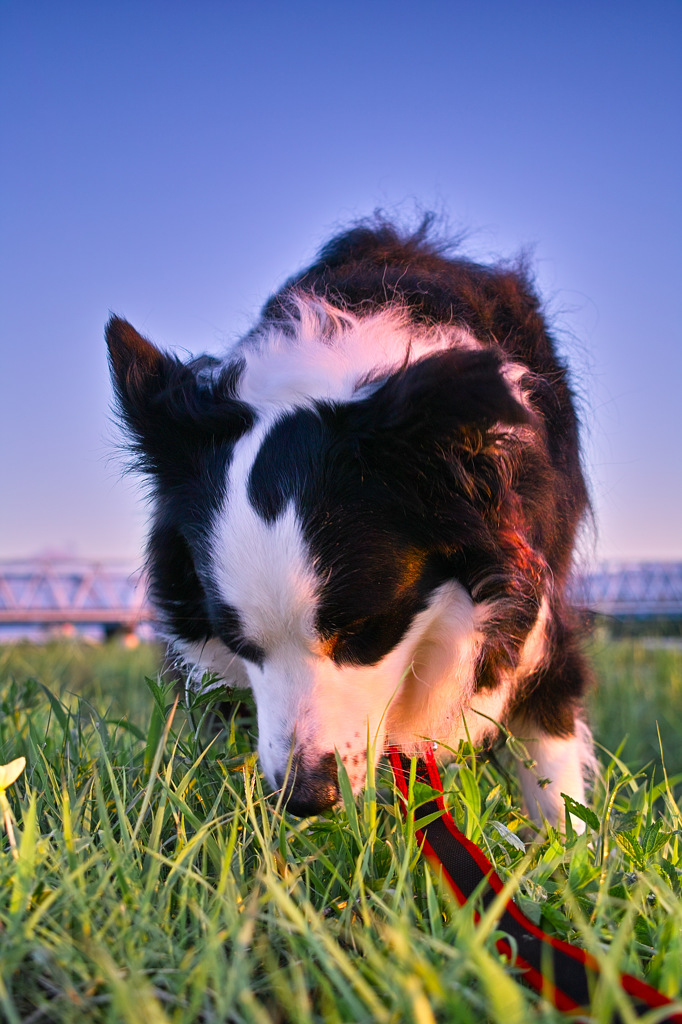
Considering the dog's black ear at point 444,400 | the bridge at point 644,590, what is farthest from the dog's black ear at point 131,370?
the bridge at point 644,590

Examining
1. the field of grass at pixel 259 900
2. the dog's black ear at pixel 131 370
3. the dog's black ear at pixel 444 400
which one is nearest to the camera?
the field of grass at pixel 259 900

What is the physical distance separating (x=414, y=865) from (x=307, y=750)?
437 mm

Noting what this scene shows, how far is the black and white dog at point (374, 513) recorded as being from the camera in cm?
188

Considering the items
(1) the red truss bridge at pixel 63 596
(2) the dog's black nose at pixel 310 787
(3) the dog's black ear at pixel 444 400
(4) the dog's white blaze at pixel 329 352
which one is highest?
(4) the dog's white blaze at pixel 329 352

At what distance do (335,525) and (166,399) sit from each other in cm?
67

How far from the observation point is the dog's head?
183 cm

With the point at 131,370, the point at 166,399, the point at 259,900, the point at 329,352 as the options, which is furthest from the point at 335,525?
the point at 259,900

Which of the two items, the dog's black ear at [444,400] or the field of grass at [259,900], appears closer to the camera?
the field of grass at [259,900]

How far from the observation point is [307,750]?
1.79 meters

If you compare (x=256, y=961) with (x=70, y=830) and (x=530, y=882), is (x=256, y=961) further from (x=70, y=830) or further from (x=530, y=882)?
(x=530, y=882)

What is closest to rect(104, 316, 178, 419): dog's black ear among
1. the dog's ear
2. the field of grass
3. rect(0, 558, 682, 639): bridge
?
the dog's ear

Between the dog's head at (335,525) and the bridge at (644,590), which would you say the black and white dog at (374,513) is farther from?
the bridge at (644,590)

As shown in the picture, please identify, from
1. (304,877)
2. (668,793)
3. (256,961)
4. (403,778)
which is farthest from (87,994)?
(668,793)

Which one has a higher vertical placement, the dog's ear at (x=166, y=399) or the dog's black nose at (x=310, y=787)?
the dog's ear at (x=166, y=399)
